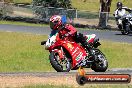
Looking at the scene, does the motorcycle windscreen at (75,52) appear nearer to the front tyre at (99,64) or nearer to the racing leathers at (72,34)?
the racing leathers at (72,34)

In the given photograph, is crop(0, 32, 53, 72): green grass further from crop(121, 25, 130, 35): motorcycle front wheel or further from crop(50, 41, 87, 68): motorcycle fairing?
crop(121, 25, 130, 35): motorcycle front wheel

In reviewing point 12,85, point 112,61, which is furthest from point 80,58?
point 112,61

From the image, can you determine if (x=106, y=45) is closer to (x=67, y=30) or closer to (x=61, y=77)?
(x=67, y=30)

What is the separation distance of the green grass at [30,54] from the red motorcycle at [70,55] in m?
3.12

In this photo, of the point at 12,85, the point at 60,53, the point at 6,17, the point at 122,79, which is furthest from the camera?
the point at 6,17

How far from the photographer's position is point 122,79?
4.70 m

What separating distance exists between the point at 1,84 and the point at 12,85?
22cm

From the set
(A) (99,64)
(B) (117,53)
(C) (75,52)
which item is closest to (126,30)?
(B) (117,53)

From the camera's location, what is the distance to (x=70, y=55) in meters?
11.4

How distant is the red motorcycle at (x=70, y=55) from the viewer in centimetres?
1113

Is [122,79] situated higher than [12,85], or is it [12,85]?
[122,79]

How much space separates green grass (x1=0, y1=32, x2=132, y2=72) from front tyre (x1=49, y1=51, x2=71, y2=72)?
324 centimetres

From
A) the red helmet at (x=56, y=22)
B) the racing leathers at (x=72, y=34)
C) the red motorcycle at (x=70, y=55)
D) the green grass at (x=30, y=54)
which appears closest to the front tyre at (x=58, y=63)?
the red motorcycle at (x=70, y=55)

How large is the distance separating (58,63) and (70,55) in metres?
0.45
